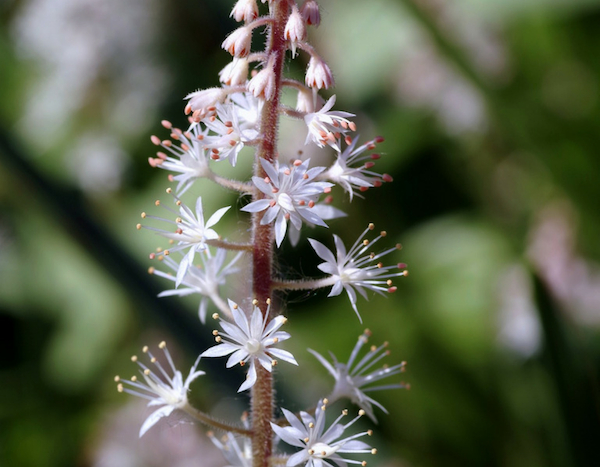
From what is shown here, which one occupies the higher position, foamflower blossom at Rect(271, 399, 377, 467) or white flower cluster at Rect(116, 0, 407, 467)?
white flower cluster at Rect(116, 0, 407, 467)

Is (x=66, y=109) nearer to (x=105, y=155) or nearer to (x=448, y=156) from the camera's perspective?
(x=105, y=155)

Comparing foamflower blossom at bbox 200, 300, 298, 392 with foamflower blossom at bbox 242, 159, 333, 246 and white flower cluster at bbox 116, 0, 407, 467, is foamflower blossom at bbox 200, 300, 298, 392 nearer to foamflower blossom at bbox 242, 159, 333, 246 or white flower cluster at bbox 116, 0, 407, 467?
white flower cluster at bbox 116, 0, 407, 467

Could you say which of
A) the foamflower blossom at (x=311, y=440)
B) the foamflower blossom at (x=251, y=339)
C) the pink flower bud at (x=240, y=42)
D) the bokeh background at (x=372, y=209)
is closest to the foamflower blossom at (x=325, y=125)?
the pink flower bud at (x=240, y=42)

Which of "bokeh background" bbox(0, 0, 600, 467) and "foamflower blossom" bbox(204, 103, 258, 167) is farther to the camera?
"bokeh background" bbox(0, 0, 600, 467)

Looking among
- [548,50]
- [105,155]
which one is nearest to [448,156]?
[548,50]

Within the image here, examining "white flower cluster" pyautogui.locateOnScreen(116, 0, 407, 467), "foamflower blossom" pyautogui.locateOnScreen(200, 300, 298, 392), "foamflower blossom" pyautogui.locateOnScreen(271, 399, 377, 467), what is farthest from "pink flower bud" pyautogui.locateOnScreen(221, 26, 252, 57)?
"foamflower blossom" pyautogui.locateOnScreen(271, 399, 377, 467)

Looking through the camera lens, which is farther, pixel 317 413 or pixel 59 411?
pixel 59 411

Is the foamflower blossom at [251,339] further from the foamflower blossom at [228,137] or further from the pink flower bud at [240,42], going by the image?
the pink flower bud at [240,42]
